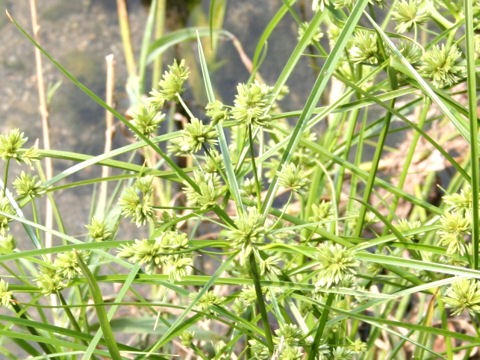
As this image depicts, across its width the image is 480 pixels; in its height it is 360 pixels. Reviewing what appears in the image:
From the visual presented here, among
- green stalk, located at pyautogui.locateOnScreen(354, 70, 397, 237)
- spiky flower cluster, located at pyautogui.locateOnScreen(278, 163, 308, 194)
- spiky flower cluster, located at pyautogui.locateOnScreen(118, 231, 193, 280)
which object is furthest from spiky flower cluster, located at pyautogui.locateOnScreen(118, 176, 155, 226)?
green stalk, located at pyautogui.locateOnScreen(354, 70, 397, 237)

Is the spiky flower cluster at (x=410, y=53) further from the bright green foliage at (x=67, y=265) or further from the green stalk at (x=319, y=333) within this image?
the bright green foliage at (x=67, y=265)

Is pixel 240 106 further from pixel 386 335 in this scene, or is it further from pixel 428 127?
pixel 428 127

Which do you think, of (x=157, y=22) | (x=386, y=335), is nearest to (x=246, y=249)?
(x=386, y=335)

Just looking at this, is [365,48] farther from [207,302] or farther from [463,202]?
[207,302]

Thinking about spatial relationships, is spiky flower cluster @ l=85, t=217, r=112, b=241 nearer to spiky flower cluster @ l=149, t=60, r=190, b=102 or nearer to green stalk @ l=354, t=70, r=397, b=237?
spiky flower cluster @ l=149, t=60, r=190, b=102

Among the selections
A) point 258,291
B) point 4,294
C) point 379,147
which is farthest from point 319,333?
point 4,294
